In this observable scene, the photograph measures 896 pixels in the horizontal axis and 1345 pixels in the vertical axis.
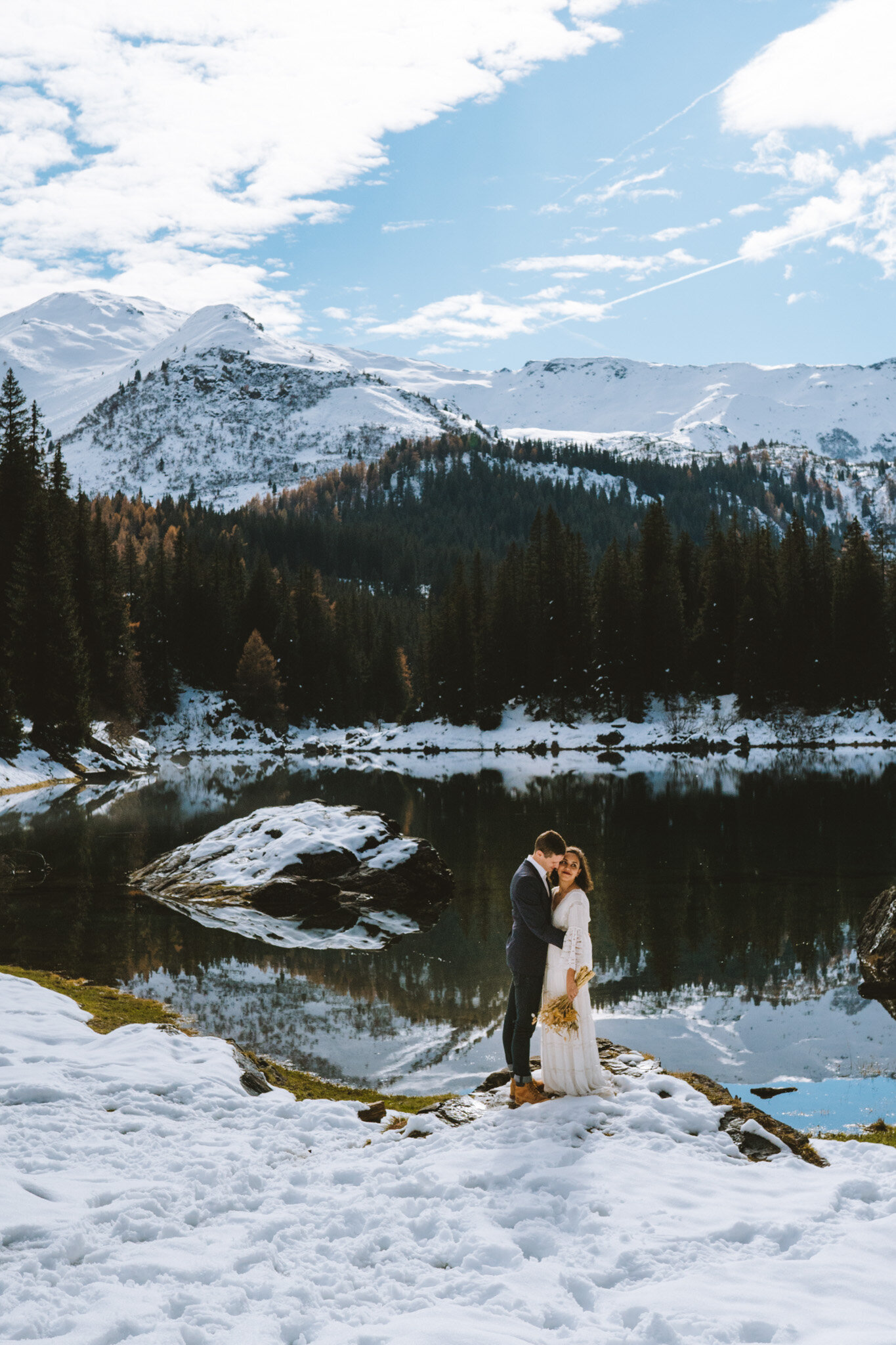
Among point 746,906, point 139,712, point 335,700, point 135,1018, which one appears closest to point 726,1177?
point 135,1018

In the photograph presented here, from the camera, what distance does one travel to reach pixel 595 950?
61.8ft

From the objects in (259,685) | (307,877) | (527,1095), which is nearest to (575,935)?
(527,1095)

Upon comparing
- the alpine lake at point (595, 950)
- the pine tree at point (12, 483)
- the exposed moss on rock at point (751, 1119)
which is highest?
the pine tree at point (12, 483)

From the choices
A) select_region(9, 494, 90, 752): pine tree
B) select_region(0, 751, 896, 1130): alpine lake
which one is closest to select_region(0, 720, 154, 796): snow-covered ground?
select_region(9, 494, 90, 752): pine tree

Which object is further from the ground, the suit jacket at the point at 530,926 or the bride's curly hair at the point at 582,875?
the bride's curly hair at the point at 582,875

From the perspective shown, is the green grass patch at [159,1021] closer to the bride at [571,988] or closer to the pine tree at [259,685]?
the bride at [571,988]

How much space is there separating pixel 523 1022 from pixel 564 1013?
58 cm

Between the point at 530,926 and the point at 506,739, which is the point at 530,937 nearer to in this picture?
the point at 530,926

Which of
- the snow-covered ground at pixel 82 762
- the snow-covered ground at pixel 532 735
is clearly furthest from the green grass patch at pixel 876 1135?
the snow-covered ground at pixel 532 735

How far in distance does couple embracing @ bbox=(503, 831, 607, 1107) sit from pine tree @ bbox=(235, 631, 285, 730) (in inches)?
3319

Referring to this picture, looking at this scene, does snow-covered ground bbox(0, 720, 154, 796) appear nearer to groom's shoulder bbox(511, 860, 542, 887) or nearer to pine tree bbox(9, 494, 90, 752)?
pine tree bbox(9, 494, 90, 752)

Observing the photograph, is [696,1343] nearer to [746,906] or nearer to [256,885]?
[746,906]

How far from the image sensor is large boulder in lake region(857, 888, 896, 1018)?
1631cm

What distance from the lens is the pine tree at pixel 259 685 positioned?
9206cm
